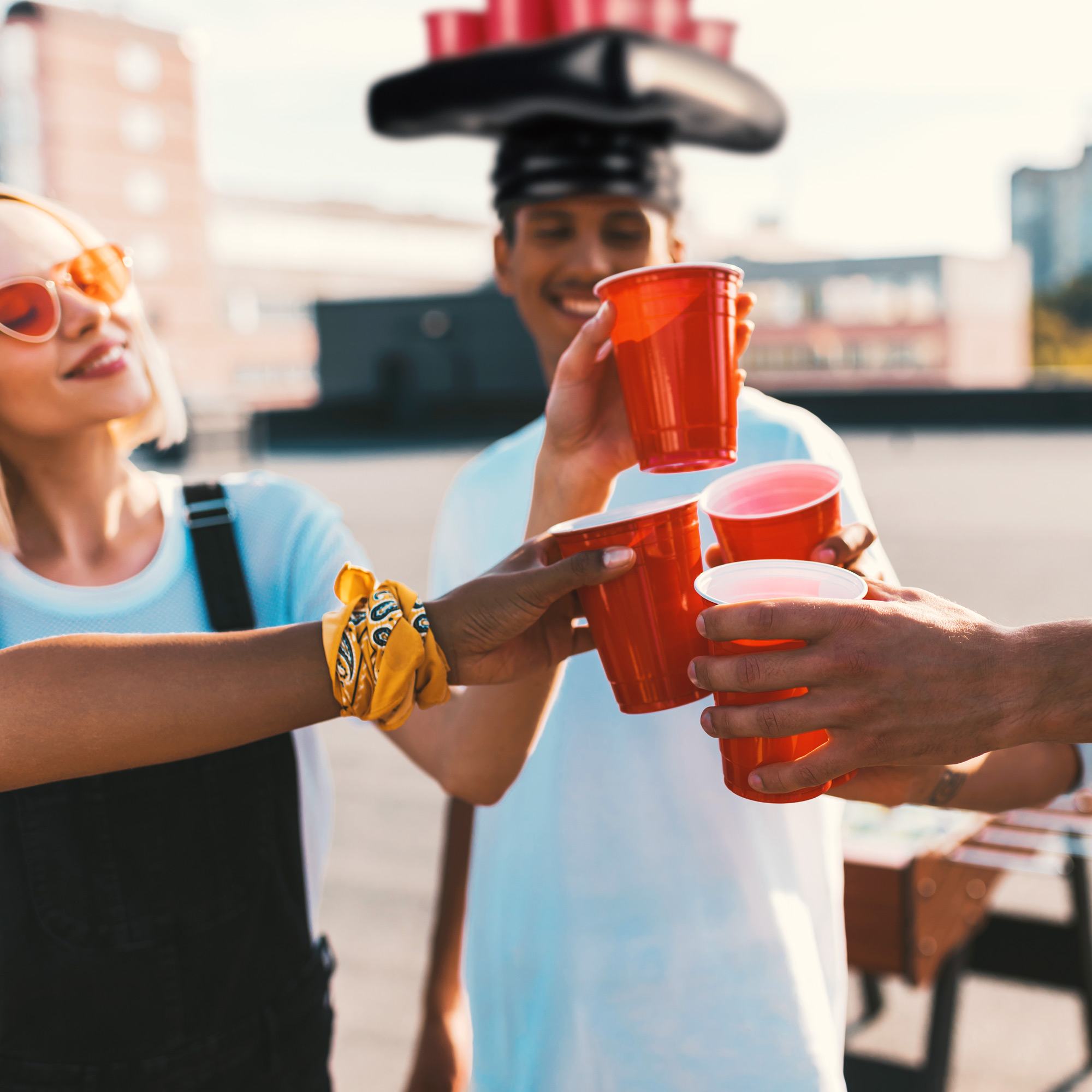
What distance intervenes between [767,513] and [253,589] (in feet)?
2.58

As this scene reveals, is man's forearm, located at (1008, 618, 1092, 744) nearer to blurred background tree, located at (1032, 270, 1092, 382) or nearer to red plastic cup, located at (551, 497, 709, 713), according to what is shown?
red plastic cup, located at (551, 497, 709, 713)

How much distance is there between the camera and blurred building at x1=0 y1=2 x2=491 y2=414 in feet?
182

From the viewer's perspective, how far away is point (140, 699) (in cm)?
130

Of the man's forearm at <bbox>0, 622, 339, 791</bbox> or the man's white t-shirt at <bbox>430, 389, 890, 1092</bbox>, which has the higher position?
the man's forearm at <bbox>0, 622, 339, 791</bbox>

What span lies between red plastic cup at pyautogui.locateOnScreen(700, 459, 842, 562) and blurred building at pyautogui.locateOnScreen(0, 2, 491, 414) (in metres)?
50.5

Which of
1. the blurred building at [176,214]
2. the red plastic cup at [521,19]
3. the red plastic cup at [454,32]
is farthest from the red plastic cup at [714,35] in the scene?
the blurred building at [176,214]

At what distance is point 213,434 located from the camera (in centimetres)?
2045

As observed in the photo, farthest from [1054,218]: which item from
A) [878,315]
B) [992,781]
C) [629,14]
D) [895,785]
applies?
[895,785]

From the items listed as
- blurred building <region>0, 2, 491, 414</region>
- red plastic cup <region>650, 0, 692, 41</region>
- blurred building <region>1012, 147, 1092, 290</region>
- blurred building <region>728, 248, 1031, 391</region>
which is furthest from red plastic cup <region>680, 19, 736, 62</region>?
blurred building <region>1012, 147, 1092, 290</region>

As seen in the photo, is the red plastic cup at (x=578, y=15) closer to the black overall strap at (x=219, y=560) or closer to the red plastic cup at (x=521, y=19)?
the red plastic cup at (x=521, y=19)

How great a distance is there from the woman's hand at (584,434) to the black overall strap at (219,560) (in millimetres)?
472

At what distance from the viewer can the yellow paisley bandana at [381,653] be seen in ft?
4.18

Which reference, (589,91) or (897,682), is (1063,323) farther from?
(897,682)

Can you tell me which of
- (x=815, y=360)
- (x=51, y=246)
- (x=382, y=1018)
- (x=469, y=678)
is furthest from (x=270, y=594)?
(x=815, y=360)
